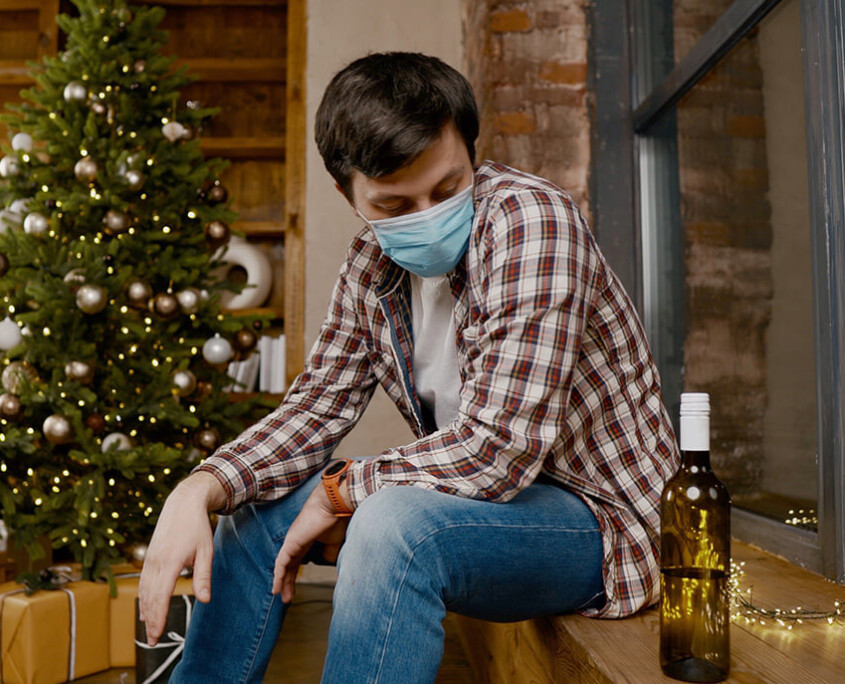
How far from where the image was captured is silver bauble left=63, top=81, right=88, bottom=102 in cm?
244

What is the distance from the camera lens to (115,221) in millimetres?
2373

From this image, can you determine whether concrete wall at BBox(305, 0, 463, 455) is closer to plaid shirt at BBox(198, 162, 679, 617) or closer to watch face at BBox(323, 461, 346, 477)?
plaid shirt at BBox(198, 162, 679, 617)

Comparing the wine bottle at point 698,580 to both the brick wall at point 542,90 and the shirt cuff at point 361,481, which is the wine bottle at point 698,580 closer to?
the shirt cuff at point 361,481

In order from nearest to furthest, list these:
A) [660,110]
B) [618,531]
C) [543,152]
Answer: [618,531] < [660,110] < [543,152]

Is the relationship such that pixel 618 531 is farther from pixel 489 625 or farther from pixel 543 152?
pixel 543 152

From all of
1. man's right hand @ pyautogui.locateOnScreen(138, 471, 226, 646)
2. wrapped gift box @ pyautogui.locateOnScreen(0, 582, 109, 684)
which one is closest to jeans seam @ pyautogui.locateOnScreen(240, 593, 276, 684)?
man's right hand @ pyautogui.locateOnScreen(138, 471, 226, 646)

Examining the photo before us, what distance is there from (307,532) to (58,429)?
1374 mm

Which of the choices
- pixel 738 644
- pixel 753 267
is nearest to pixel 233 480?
pixel 738 644

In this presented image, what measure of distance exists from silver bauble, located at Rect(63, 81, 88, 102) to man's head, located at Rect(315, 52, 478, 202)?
1.61 m

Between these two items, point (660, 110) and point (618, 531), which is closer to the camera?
point (618, 531)

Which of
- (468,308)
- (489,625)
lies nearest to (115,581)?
(489,625)

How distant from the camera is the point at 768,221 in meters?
1.53

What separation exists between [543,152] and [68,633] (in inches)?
68.1

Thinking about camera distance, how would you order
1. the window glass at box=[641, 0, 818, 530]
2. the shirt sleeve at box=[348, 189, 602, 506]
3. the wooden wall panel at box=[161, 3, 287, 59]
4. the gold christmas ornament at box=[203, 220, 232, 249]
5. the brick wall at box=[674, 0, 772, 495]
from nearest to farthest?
the shirt sleeve at box=[348, 189, 602, 506]
the window glass at box=[641, 0, 818, 530]
the brick wall at box=[674, 0, 772, 495]
the gold christmas ornament at box=[203, 220, 232, 249]
the wooden wall panel at box=[161, 3, 287, 59]
